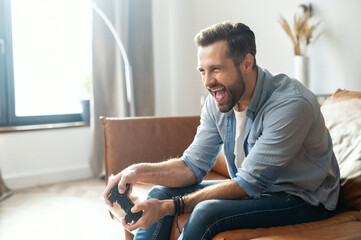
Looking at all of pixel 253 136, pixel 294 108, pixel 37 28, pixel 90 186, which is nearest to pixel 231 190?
pixel 253 136

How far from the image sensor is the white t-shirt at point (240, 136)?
4.42ft

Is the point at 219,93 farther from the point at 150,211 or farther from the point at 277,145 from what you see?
the point at 150,211

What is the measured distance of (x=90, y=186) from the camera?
315 centimetres

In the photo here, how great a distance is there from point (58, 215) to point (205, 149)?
4.65ft

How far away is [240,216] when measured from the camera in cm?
111

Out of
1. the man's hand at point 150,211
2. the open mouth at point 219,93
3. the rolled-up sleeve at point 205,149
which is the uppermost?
the open mouth at point 219,93

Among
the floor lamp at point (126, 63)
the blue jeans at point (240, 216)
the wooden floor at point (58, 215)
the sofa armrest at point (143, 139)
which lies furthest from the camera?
the floor lamp at point (126, 63)

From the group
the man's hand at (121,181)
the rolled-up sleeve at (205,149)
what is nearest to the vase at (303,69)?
the rolled-up sleeve at (205,149)

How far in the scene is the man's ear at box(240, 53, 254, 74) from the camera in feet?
4.23

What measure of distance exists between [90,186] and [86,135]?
1.75 ft

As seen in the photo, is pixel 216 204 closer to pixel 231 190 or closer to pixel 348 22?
pixel 231 190

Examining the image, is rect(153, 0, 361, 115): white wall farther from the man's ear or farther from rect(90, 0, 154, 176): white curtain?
the man's ear

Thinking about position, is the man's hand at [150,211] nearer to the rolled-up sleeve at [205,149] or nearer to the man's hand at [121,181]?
the man's hand at [121,181]

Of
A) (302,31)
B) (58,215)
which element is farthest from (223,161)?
(58,215)
